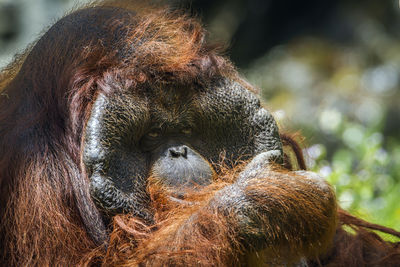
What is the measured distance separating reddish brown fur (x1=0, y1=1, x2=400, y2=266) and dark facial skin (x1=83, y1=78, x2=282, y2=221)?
0.21 feet

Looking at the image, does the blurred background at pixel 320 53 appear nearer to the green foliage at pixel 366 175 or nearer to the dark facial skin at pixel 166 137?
the green foliage at pixel 366 175

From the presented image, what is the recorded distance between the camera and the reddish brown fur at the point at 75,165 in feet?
6.17

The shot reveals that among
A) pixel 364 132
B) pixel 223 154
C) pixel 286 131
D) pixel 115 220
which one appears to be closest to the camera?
pixel 115 220

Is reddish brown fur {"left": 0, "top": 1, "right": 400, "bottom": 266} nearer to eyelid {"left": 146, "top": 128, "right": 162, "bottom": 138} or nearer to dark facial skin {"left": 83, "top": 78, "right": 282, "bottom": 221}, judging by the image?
dark facial skin {"left": 83, "top": 78, "right": 282, "bottom": 221}

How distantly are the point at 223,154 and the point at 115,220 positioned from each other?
24.3 inches

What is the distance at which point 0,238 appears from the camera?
6.82 feet

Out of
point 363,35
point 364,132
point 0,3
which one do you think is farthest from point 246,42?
point 0,3

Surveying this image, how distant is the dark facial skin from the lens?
197 cm

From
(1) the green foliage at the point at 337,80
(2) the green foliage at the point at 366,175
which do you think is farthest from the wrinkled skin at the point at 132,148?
(1) the green foliage at the point at 337,80

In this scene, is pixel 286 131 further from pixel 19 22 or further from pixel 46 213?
pixel 19 22

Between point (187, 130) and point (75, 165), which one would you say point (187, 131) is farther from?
point (75, 165)

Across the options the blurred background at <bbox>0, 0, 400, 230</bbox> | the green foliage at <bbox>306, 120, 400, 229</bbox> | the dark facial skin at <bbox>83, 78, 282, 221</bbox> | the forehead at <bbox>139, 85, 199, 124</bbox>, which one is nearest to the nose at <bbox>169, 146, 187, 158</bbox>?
the dark facial skin at <bbox>83, 78, 282, 221</bbox>

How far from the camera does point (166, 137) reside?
88.2 inches

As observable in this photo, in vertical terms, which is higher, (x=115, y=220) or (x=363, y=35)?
(x=363, y=35)
